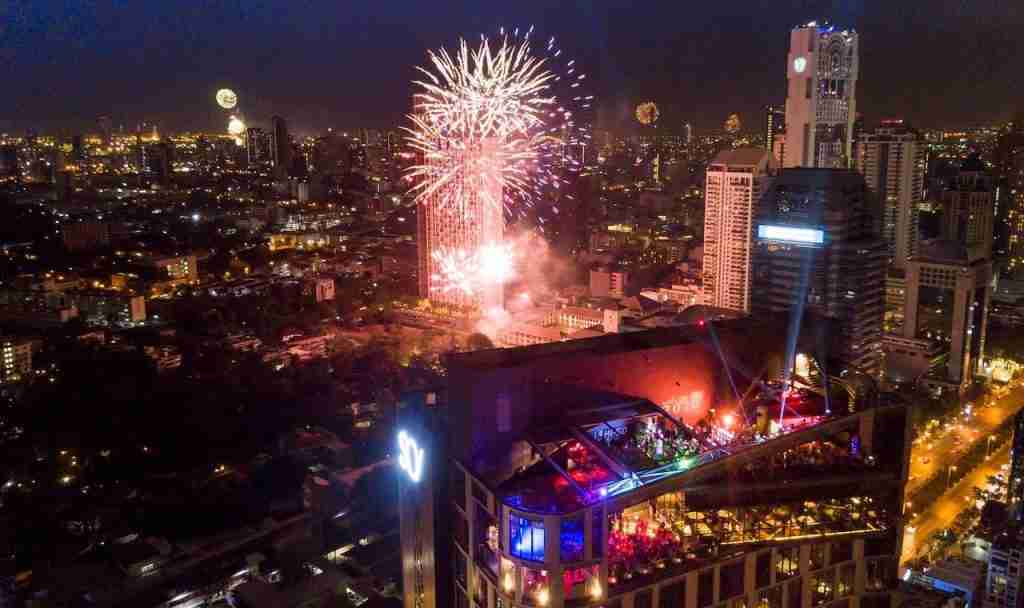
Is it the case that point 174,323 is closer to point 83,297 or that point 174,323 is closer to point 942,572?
point 83,297

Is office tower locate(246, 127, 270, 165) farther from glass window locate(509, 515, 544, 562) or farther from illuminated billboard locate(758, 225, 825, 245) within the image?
glass window locate(509, 515, 544, 562)

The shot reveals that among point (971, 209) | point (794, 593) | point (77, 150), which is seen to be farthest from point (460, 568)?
point (77, 150)

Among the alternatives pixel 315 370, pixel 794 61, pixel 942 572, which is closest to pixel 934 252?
pixel 794 61

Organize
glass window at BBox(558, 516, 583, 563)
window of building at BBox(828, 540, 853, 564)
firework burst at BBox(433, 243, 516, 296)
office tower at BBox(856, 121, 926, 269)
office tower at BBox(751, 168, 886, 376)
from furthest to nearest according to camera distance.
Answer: office tower at BBox(856, 121, 926, 269) → firework burst at BBox(433, 243, 516, 296) → office tower at BBox(751, 168, 886, 376) → window of building at BBox(828, 540, 853, 564) → glass window at BBox(558, 516, 583, 563)

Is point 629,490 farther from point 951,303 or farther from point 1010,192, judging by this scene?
point 1010,192

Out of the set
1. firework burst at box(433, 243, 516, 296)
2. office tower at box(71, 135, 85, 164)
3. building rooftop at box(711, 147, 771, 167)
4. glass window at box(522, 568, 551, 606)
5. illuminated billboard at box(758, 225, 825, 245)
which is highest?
office tower at box(71, 135, 85, 164)

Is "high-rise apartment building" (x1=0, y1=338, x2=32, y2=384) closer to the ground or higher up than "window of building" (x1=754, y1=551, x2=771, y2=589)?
closer to the ground

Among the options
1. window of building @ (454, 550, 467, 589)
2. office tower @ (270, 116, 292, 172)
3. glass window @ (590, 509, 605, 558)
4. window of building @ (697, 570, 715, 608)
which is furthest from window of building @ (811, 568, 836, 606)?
office tower @ (270, 116, 292, 172)
